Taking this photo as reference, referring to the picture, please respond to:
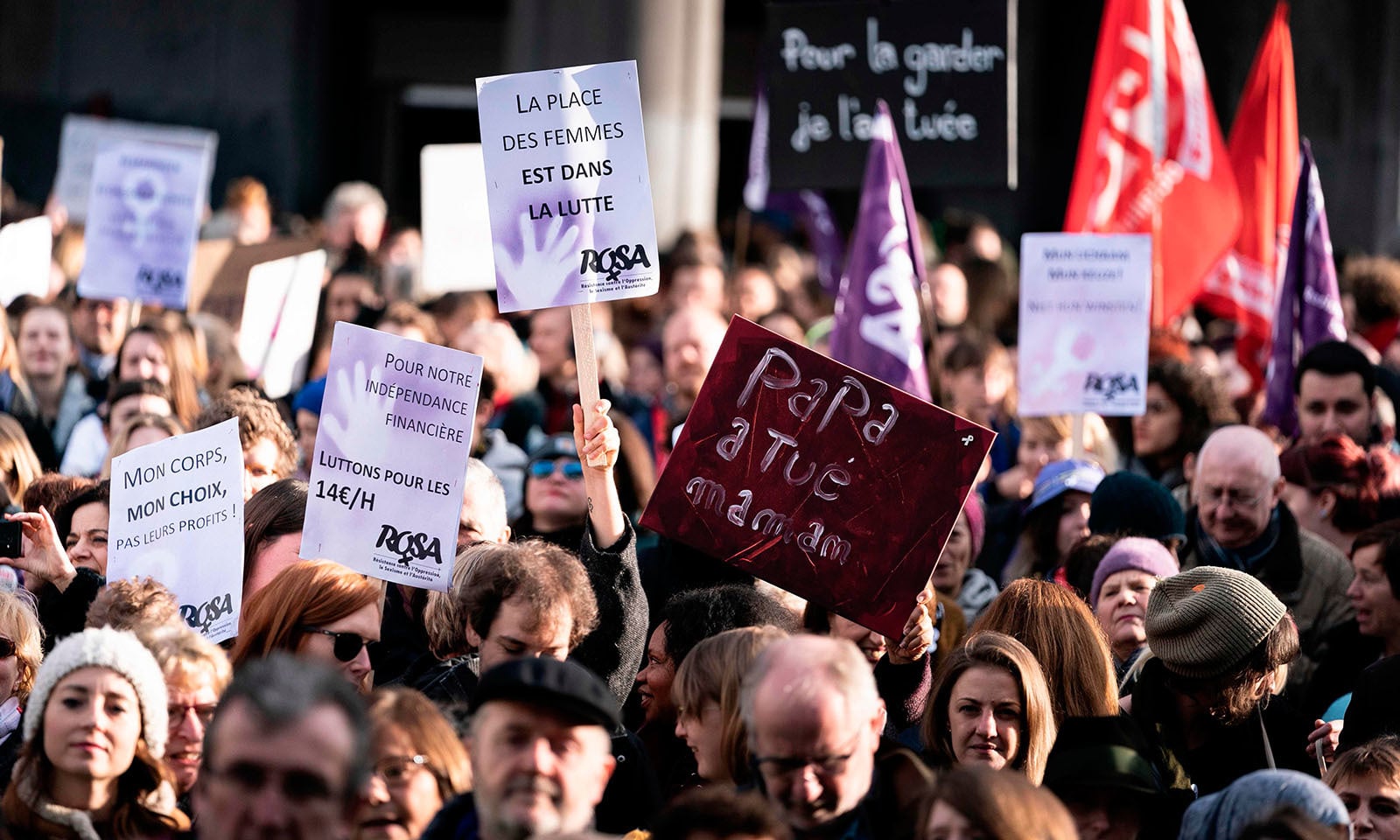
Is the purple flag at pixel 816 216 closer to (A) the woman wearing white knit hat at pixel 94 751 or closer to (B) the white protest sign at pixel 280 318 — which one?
(B) the white protest sign at pixel 280 318

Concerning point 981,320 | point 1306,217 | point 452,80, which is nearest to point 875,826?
point 1306,217

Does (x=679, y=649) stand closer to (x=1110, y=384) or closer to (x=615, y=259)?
(x=615, y=259)

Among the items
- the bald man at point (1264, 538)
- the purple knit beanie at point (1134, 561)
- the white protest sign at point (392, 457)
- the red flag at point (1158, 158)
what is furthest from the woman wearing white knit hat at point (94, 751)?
the red flag at point (1158, 158)

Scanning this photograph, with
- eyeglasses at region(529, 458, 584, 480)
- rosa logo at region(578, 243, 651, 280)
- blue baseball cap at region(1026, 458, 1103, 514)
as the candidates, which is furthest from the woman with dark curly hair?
rosa logo at region(578, 243, 651, 280)

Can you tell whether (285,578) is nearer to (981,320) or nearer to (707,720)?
(707,720)

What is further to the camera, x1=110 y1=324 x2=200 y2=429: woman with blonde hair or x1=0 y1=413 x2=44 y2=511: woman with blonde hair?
x1=110 y1=324 x2=200 y2=429: woman with blonde hair

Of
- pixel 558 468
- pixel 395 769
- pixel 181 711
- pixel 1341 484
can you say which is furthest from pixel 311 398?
pixel 395 769

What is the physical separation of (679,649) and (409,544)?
861 millimetres

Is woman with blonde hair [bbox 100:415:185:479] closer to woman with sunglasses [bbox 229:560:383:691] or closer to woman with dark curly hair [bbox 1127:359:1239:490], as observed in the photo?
woman with sunglasses [bbox 229:560:383:691]

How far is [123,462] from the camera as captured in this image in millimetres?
6141

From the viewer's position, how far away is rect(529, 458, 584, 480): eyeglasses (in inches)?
283

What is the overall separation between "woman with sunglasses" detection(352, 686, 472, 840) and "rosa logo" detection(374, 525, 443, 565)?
149 centimetres

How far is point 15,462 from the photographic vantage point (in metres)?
7.45

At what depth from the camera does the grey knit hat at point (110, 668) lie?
4645 mm
